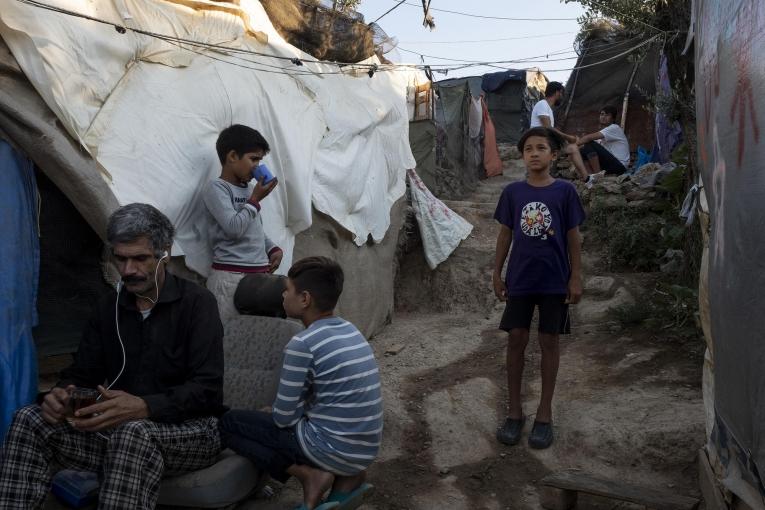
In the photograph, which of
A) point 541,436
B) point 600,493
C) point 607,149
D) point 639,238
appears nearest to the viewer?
point 600,493

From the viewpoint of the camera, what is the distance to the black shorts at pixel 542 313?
3758 mm

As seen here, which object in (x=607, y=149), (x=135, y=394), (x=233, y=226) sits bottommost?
(x=135, y=394)

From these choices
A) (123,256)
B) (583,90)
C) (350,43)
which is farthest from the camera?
(583,90)

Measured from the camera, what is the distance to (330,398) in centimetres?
277

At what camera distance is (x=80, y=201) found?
326 cm

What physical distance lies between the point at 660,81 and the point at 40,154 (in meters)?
7.88

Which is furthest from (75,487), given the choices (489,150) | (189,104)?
(489,150)

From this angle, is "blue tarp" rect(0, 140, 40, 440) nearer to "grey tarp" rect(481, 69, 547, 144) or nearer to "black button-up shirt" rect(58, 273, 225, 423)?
"black button-up shirt" rect(58, 273, 225, 423)

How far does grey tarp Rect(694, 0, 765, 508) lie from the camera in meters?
1.85

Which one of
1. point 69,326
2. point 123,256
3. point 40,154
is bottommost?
point 69,326

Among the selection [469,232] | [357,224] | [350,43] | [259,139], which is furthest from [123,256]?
[469,232]

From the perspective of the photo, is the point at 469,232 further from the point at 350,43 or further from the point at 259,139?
the point at 259,139

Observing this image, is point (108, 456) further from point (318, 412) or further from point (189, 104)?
point (189, 104)

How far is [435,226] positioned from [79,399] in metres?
5.44
